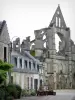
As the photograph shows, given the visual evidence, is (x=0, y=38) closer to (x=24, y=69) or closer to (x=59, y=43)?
(x=24, y=69)

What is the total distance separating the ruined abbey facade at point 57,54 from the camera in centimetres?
8256

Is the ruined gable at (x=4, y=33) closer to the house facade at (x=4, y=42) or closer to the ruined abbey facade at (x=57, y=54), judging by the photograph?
the house facade at (x=4, y=42)

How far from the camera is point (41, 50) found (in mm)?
82750

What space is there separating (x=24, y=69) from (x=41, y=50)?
33.8m

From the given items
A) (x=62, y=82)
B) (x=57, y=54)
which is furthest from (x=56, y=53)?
(x=62, y=82)

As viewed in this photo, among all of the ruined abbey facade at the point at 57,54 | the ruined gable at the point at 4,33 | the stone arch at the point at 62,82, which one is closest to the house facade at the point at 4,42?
the ruined gable at the point at 4,33

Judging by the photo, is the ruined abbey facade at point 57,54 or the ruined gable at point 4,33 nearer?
the ruined gable at point 4,33

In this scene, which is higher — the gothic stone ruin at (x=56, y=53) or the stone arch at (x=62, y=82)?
the gothic stone ruin at (x=56, y=53)

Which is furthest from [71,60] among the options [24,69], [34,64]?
[24,69]

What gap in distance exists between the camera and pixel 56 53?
8938 cm

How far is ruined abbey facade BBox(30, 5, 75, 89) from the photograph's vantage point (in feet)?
271

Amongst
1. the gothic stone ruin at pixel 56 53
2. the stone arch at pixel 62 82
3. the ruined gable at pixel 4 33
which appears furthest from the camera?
the stone arch at pixel 62 82

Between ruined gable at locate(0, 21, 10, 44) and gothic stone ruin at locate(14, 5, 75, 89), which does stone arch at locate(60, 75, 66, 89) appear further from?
ruined gable at locate(0, 21, 10, 44)

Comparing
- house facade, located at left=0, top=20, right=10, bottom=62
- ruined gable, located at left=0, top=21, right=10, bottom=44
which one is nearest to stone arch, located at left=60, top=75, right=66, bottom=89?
house facade, located at left=0, top=20, right=10, bottom=62
